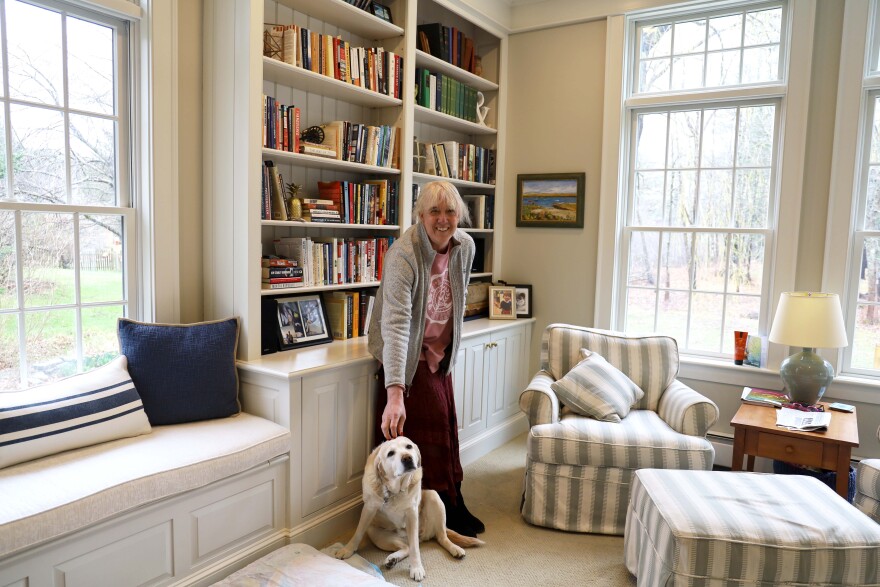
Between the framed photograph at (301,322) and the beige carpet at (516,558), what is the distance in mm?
948

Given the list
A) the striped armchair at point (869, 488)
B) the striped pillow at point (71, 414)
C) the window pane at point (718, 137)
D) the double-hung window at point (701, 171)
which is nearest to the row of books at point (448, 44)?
the double-hung window at point (701, 171)

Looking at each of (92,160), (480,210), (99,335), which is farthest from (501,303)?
Result: (92,160)

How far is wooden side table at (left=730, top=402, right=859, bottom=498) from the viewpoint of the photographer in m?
2.60

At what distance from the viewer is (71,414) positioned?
6.72 feet

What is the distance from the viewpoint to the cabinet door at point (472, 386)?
3455 millimetres

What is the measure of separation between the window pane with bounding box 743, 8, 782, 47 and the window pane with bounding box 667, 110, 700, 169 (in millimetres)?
497

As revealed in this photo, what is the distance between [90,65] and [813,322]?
11.4ft

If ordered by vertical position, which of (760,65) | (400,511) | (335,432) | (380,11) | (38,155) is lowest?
(400,511)

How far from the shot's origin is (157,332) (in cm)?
240

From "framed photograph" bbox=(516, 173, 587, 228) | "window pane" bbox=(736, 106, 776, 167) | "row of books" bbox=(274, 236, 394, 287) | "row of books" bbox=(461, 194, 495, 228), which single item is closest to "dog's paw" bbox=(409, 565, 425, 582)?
"row of books" bbox=(274, 236, 394, 287)

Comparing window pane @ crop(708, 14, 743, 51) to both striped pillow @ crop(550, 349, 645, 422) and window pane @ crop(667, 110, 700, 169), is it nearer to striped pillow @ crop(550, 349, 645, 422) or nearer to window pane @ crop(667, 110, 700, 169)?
window pane @ crop(667, 110, 700, 169)

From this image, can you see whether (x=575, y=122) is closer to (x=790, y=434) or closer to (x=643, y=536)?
(x=790, y=434)

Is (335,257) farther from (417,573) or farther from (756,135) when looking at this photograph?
(756,135)

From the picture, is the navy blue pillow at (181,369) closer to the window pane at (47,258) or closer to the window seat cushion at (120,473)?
the window seat cushion at (120,473)
